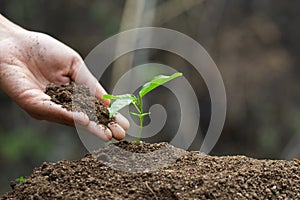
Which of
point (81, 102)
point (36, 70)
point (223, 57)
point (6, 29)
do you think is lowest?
point (81, 102)

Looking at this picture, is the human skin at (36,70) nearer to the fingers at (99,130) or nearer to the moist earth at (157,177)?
the fingers at (99,130)

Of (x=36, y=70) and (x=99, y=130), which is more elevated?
(x=36, y=70)

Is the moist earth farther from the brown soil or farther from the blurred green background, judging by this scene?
the blurred green background

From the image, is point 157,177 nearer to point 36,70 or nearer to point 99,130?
point 99,130

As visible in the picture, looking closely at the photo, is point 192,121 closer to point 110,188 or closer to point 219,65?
point 219,65

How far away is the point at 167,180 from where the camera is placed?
4.49 feet

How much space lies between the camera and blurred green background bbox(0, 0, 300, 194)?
4586 millimetres

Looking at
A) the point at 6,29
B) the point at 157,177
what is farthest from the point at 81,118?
the point at 6,29

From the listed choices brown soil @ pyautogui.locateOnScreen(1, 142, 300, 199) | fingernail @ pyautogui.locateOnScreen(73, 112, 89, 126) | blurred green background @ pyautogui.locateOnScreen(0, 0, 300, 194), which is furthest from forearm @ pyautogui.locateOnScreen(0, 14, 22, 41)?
blurred green background @ pyautogui.locateOnScreen(0, 0, 300, 194)

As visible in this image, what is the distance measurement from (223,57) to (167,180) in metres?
3.59

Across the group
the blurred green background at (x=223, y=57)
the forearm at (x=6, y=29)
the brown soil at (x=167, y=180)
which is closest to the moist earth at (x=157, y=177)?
the brown soil at (x=167, y=180)

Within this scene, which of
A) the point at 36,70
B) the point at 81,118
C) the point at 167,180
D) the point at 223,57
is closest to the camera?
the point at 167,180

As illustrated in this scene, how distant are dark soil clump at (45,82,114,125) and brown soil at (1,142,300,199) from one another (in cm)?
17

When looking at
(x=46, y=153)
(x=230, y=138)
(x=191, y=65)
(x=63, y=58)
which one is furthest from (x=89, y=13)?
(x=63, y=58)
